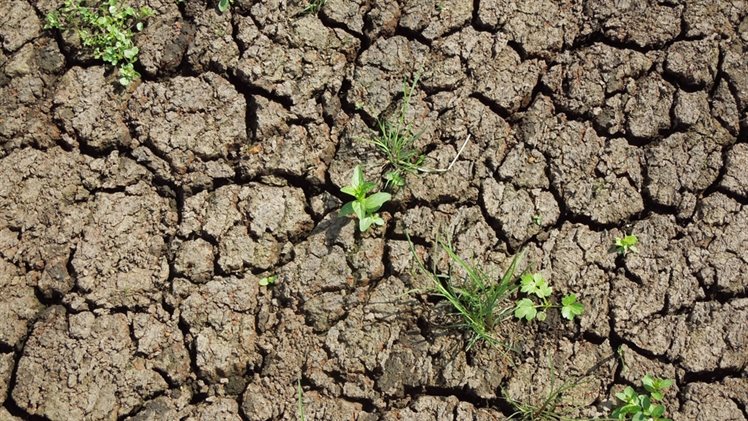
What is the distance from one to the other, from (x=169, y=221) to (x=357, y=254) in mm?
771

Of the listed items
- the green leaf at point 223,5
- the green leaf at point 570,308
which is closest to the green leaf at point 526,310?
the green leaf at point 570,308

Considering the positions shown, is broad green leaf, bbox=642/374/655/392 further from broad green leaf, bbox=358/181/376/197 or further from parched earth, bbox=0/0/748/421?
broad green leaf, bbox=358/181/376/197

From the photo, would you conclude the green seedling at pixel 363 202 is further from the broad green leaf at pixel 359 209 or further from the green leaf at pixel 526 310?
the green leaf at pixel 526 310

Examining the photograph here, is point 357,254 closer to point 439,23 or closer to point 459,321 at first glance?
point 459,321

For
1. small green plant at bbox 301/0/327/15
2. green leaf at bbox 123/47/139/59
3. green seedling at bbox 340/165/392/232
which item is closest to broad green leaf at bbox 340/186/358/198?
green seedling at bbox 340/165/392/232

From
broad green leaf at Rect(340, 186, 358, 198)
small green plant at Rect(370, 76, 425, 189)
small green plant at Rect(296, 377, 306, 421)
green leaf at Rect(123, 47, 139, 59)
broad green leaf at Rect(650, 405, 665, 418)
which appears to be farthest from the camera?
green leaf at Rect(123, 47, 139, 59)

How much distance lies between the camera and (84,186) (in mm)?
2984

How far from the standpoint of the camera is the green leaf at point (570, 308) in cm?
268

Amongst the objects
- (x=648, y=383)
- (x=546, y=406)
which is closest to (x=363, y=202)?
(x=546, y=406)

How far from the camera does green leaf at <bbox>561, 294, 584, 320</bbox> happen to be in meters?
2.68

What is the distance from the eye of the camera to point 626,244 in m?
2.76

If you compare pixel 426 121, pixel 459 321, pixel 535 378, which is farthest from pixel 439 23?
pixel 535 378

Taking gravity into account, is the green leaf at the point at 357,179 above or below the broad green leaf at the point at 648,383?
above

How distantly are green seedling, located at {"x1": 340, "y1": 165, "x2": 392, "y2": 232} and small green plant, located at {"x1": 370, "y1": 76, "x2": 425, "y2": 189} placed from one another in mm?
125
